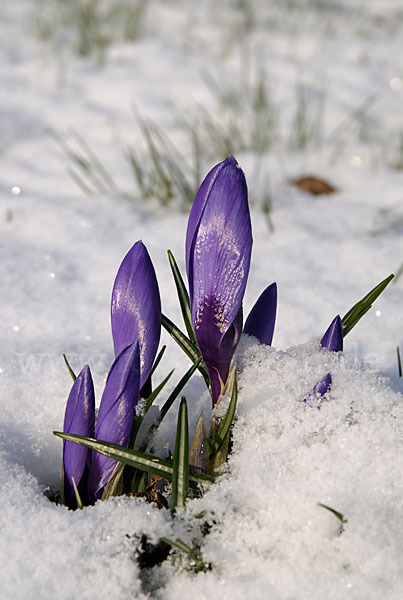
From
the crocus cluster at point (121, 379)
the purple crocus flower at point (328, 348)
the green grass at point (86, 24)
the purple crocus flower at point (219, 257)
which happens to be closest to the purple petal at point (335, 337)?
the purple crocus flower at point (328, 348)

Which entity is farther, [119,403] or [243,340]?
[243,340]

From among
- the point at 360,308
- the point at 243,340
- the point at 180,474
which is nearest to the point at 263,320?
the point at 243,340

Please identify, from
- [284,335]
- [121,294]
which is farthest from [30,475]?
[284,335]

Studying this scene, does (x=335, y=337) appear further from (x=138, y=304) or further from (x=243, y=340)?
(x=138, y=304)

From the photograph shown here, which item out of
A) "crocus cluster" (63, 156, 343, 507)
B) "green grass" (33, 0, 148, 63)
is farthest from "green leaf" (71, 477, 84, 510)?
"green grass" (33, 0, 148, 63)

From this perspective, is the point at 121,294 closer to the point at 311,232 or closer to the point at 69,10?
the point at 311,232

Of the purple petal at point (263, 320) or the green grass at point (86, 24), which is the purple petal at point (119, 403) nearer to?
the purple petal at point (263, 320)

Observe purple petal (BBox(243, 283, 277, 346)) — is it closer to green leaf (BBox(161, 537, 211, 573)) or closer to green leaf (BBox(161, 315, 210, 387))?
green leaf (BBox(161, 315, 210, 387))

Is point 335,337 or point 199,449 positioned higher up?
point 335,337
